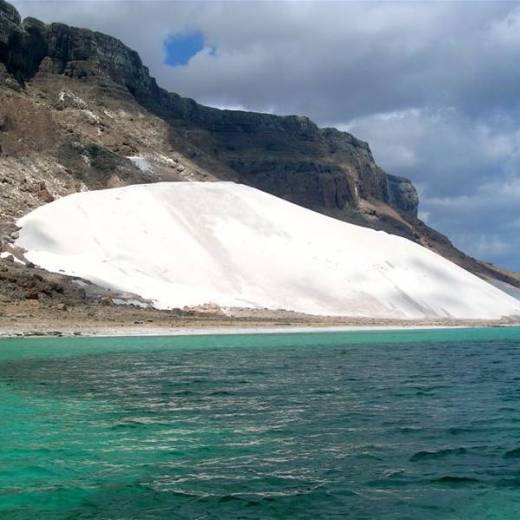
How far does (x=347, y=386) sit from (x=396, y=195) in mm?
174497

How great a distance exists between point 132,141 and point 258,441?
85.6 m

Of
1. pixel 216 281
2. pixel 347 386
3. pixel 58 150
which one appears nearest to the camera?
pixel 347 386

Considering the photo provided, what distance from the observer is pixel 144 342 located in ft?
114

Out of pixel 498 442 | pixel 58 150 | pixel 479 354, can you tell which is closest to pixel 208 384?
pixel 498 442

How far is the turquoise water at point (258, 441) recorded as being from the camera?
8.71 metres

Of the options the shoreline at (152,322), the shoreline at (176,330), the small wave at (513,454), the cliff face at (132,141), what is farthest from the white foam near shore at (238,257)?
the small wave at (513,454)

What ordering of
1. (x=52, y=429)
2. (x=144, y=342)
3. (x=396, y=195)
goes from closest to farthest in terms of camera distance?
(x=52, y=429), (x=144, y=342), (x=396, y=195)

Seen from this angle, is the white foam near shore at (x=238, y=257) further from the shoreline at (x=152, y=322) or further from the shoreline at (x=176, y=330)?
the shoreline at (x=176, y=330)

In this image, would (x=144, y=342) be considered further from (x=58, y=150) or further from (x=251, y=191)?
(x=58, y=150)

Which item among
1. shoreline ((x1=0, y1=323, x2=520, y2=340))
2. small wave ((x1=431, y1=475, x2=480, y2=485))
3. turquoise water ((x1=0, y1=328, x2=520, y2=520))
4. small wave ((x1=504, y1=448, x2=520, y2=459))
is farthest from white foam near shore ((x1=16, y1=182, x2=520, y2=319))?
small wave ((x1=431, y1=475, x2=480, y2=485))

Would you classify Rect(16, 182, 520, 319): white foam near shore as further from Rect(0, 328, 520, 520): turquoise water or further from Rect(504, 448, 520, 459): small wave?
Rect(504, 448, 520, 459): small wave

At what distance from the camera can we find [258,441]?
12.1m

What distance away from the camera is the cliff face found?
80500 millimetres

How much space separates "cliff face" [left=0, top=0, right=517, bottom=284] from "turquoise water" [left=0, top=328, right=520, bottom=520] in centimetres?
4789
